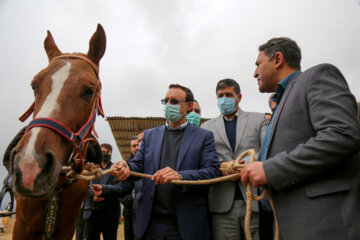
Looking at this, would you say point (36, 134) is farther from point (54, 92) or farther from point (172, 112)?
point (172, 112)

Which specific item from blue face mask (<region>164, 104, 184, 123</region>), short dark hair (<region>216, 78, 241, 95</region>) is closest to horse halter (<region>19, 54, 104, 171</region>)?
blue face mask (<region>164, 104, 184, 123</region>)

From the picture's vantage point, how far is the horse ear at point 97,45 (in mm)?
2234

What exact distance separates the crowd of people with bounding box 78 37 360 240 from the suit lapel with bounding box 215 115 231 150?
0.05 feet

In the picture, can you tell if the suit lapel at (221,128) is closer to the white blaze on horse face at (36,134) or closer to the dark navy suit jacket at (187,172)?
the dark navy suit jacket at (187,172)

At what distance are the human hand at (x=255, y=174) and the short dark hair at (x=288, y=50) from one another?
0.97 metres

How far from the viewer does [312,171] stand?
1326 mm

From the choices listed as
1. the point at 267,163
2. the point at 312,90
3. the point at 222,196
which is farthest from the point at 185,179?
the point at 312,90

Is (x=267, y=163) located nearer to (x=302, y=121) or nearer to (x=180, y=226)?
(x=302, y=121)

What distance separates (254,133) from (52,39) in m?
2.40

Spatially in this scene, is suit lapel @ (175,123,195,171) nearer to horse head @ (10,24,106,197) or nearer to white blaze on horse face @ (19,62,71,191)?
horse head @ (10,24,106,197)

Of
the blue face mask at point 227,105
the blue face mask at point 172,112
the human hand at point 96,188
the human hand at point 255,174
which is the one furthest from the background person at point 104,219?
the human hand at point 255,174

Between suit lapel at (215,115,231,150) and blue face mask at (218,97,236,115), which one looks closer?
suit lapel at (215,115,231,150)

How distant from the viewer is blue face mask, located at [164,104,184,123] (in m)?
2.79

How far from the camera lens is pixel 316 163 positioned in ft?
4.28
